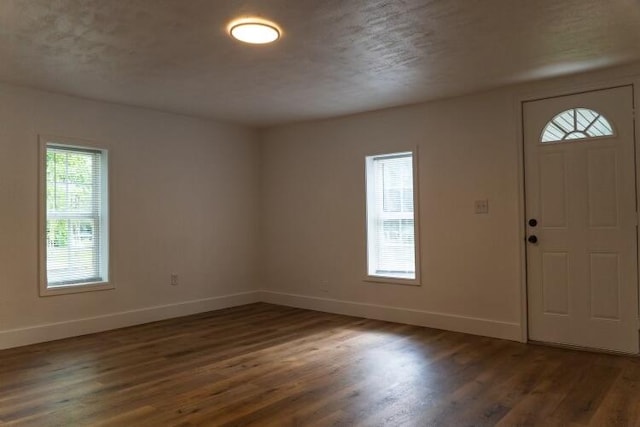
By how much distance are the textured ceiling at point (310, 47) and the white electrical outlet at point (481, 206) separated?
1.11 metres

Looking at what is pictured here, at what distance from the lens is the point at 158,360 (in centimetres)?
392

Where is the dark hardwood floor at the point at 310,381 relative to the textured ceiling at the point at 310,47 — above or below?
below

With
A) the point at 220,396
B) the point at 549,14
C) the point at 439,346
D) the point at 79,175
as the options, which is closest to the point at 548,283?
the point at 439,346

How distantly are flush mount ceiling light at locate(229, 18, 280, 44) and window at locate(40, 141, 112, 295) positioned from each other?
2.61 metres

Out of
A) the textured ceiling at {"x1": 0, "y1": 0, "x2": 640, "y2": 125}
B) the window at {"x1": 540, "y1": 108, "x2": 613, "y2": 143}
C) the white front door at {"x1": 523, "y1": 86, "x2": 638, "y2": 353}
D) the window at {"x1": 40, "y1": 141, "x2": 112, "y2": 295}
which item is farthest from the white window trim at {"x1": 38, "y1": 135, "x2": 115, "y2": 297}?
the window at {"x1": 540, "y1": 108, "x2": 613, "y2": 143}

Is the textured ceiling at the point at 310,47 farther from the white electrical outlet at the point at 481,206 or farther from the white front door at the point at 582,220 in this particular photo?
the white electrical outlet at the point at 481,206

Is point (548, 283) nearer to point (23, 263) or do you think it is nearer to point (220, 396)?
point (220, 396)

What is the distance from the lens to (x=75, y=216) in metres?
4.89

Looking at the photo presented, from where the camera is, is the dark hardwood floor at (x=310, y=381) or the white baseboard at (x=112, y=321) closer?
the dark hardwood floor at (x=310, y=381)

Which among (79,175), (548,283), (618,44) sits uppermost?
(618,44)

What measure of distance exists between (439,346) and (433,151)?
2.00m

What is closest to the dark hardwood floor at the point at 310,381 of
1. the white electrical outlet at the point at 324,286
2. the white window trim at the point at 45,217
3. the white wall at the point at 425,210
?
the white wall at the point at 425,210

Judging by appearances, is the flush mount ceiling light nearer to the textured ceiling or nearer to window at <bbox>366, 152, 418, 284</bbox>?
the textured ceiling

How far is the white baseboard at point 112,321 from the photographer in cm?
440
